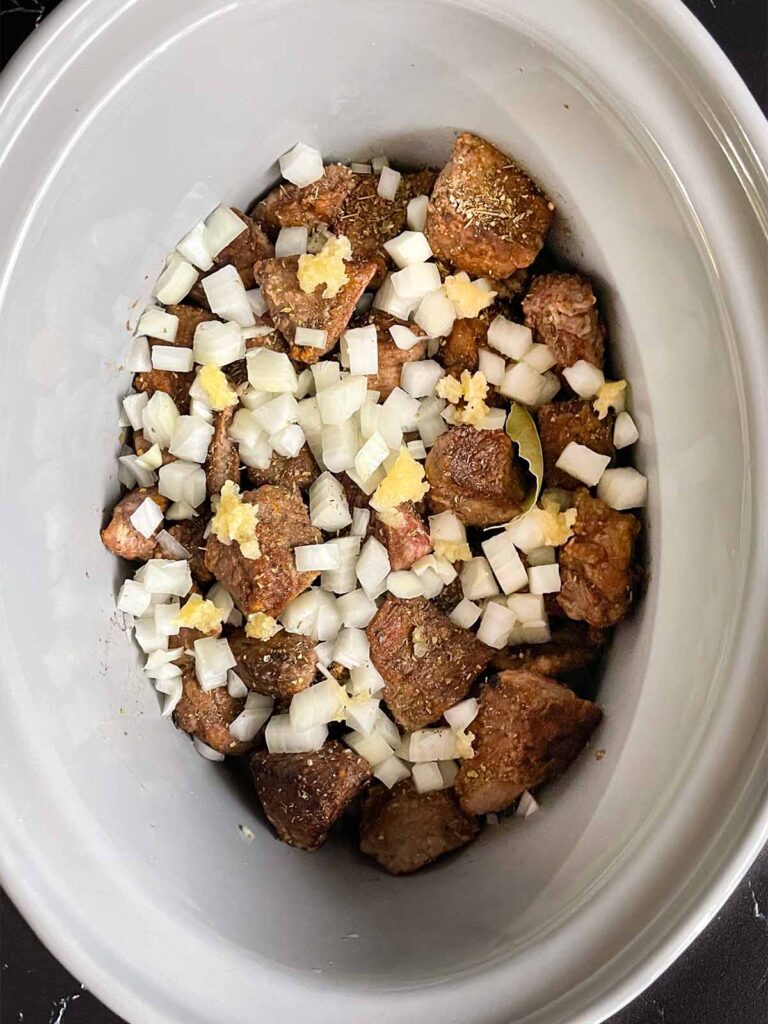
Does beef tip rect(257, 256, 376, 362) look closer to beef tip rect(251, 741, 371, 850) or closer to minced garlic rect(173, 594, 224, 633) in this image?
minced garlic rect(173, 594, 224, 633)

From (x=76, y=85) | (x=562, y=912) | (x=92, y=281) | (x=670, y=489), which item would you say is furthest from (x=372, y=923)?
(x=76, y=85)

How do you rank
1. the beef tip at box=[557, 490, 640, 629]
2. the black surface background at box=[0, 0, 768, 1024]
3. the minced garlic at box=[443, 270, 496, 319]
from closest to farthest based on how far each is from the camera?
the beef tip at box=[557, 490, 640, 629] → the minced garlic at box=[443, 270, 496, 319] → the black surface background at box=[0, 0, 768, 1024]

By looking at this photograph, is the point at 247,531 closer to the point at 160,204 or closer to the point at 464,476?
the point at 464,476

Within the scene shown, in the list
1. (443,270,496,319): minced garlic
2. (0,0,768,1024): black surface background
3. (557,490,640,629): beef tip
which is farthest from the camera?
(0,0,768,1024): black surface background

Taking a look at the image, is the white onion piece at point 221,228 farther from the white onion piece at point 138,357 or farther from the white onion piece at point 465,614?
the white onion piece at point 465,614

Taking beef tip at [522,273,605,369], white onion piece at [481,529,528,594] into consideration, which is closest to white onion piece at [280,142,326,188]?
beef tip at [522,273,605,369]

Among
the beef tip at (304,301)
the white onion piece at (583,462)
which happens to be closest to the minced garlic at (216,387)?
the beef tip at (304,301)
